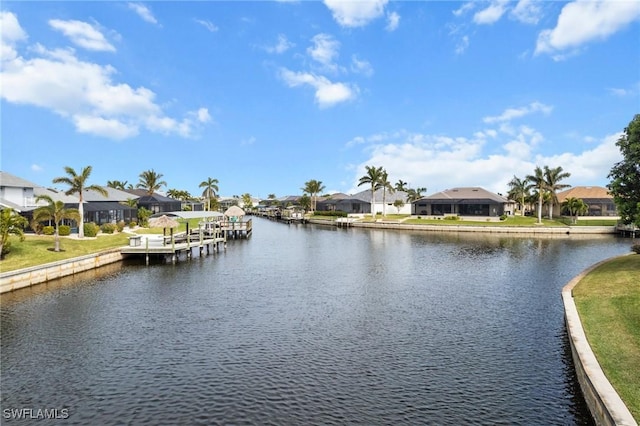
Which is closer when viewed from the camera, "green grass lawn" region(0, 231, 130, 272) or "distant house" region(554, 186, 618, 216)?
"green grass lawn" region(0, 231, 130, 272)

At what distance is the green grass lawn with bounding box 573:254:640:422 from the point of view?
12125 millimetres

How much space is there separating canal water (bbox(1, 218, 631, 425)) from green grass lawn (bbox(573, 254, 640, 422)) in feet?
5.46

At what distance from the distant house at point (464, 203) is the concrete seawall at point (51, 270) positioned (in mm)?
79247

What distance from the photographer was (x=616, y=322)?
17.0 m

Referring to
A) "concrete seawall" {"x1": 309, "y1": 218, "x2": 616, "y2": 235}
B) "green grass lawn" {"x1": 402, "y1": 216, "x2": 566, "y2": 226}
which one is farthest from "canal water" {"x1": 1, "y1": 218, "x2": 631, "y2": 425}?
"green grass lawn" {"x1": 402, "y1": 216, "x2": 566, "y2": 226}

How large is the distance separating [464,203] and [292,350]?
3400 inches

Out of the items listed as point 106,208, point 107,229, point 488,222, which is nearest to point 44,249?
point 107,229

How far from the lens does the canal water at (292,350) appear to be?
13.4 m

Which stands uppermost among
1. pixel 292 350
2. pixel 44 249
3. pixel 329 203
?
pixel 329 203

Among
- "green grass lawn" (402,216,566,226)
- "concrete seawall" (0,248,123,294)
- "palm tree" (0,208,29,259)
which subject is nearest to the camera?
"concrete seawall" (0,248,123,294)

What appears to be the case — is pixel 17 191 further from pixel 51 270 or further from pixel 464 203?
pixel 464 203

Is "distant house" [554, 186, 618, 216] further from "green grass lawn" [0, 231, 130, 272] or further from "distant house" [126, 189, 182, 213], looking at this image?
"green grass lawn" [0, 231, 130, 272]

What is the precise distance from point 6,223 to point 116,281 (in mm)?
9834

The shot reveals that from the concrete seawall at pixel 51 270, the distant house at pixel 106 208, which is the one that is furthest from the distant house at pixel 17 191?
the concrete seawall at pixel 51 270
